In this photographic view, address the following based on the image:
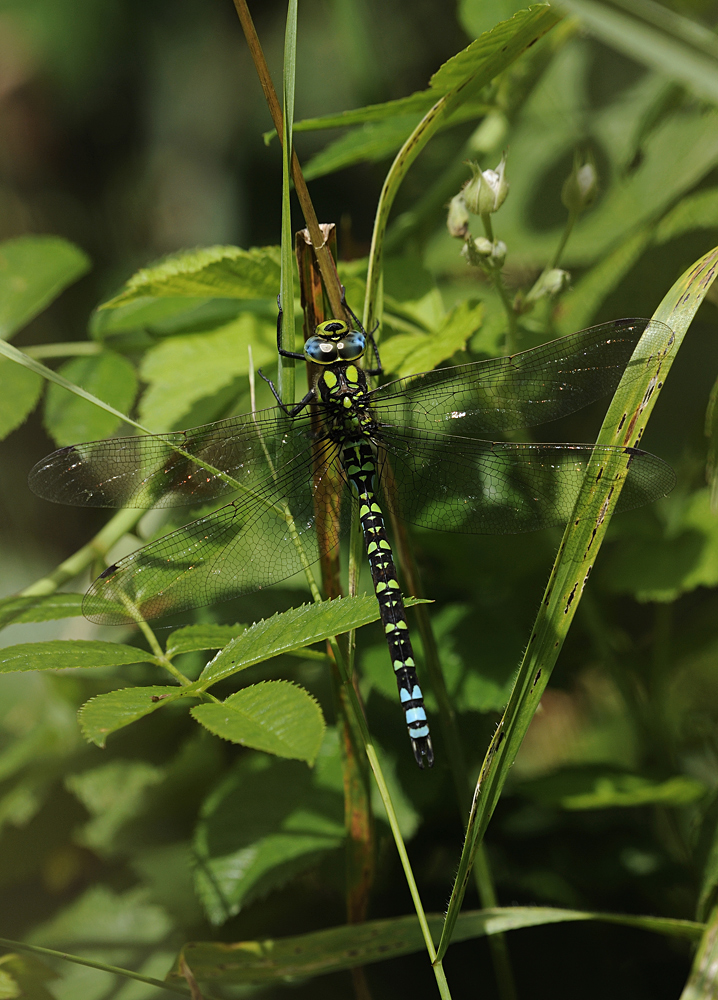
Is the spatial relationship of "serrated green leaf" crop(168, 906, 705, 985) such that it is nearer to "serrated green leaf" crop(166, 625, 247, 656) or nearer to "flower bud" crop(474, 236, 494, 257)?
"serrated green leaf" crop(166, 625, 247, 656)

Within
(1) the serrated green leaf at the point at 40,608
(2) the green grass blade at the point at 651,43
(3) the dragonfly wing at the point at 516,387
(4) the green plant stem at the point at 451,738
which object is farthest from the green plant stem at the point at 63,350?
(2) the green grass blade at the point at 651,43

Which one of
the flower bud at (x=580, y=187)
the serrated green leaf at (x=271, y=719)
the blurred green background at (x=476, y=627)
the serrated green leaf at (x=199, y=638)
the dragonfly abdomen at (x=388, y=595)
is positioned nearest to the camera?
the serrated green leaf at (x=271, y=719)

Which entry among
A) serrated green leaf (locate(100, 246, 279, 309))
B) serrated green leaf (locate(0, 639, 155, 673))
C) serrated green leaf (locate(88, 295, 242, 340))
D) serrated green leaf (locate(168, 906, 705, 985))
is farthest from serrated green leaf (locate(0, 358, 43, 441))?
serrated green leaf (locate(168, 906, 705, 985))

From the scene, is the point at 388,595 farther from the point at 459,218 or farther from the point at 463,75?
the point at 463,75

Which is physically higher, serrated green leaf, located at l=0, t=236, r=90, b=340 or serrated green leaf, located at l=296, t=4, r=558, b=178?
serrated green leaf, located at l=0, t=236, r=90, b=340

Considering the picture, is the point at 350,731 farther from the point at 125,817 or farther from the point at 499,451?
the point at 125,817

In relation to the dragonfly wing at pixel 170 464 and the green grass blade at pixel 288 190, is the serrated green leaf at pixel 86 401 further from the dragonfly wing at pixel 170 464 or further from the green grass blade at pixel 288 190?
the green grass blade at pixel 288 190

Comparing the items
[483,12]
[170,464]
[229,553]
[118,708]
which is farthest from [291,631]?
[483,12]
